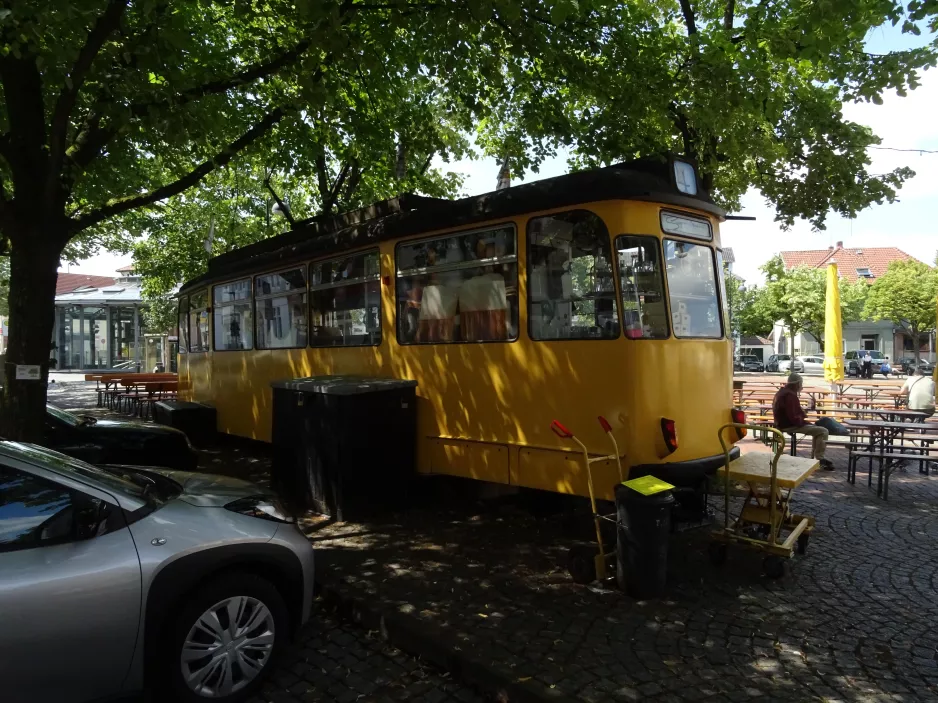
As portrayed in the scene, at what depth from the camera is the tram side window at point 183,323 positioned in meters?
12.1

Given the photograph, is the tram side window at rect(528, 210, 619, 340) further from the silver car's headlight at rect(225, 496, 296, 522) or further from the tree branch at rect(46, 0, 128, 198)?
the tree branch at rect(46, 0, 128, 198)

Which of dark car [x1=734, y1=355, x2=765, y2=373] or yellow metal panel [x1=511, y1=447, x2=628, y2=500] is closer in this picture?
yellow metal panel [x1=511, y1=447, x2=628, y2=500]

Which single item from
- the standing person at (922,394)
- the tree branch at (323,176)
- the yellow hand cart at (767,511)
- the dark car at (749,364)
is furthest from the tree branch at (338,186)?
the dark car at (749,364)

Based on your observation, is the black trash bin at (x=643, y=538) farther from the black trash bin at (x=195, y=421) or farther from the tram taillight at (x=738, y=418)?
the black trash bin at (x=195, y=421)

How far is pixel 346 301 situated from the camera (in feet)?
24.4

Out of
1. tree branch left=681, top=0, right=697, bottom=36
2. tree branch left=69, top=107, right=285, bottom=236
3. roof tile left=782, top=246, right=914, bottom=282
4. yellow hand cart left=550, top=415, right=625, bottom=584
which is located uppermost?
roof tile left=782, top=246, right=914, bottom=282

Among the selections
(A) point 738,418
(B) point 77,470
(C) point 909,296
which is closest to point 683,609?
(A) point 738,418

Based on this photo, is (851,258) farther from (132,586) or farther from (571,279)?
(132,586)

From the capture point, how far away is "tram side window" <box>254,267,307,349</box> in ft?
27.0

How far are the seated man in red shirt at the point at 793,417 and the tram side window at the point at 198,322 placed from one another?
908 cm

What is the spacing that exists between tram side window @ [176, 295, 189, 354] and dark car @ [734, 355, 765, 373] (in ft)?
136

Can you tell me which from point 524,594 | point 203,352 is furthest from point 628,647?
point 203,352

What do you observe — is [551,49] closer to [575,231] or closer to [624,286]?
[575,231]

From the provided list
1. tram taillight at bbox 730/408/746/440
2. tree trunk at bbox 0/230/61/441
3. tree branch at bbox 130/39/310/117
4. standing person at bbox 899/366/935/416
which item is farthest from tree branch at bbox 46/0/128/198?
standing person at bbox 899/366/935/416
